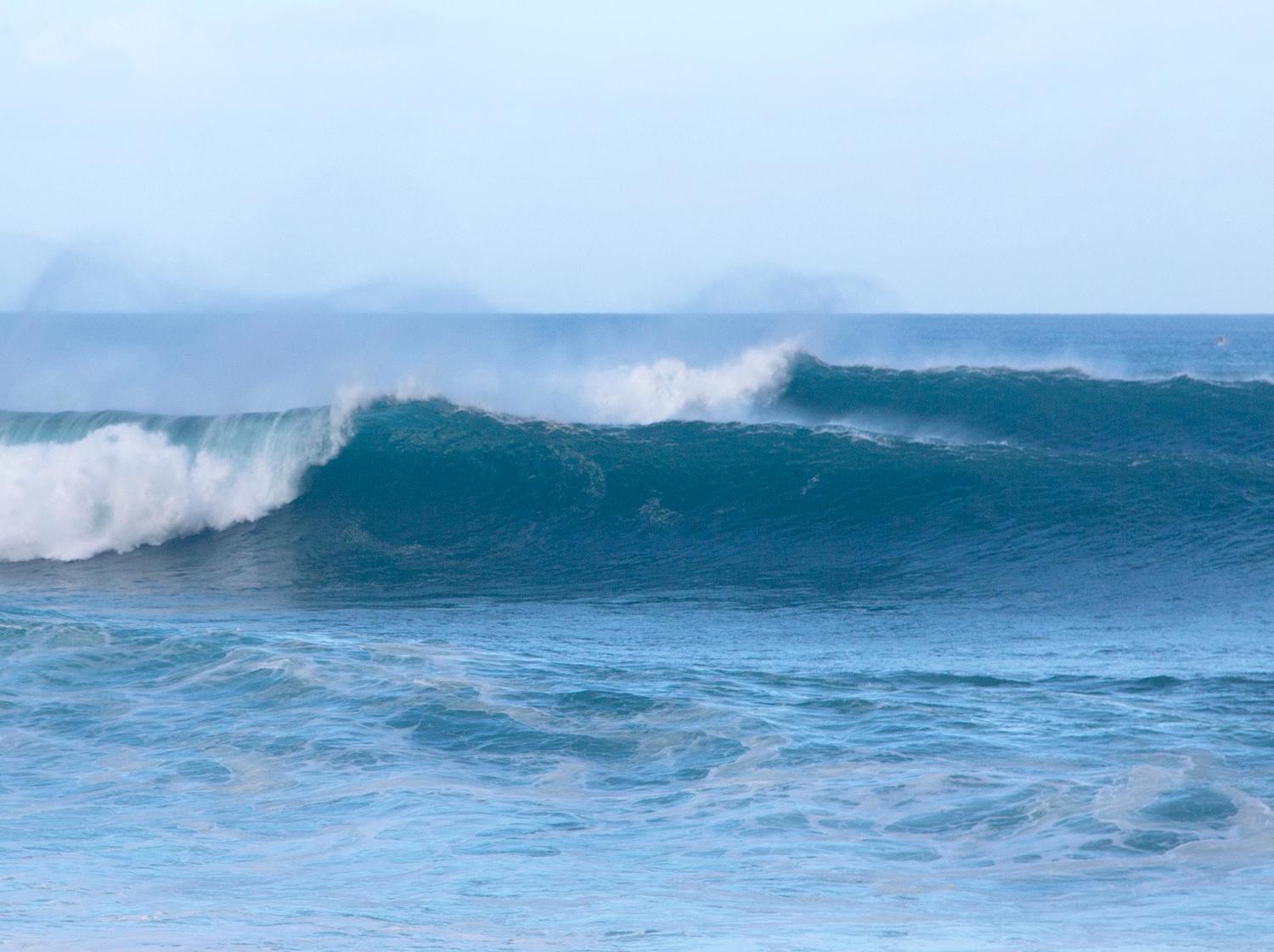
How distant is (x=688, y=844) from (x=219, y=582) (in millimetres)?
9644

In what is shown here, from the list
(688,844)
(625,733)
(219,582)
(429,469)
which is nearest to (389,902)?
(688,844)

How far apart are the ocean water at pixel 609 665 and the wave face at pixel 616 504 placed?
0.25 ft

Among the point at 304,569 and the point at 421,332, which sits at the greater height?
the point at 421,332

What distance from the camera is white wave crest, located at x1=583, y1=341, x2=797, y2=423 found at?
24.9m

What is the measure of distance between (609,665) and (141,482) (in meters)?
10.3

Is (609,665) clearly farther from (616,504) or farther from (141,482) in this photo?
(141,482)

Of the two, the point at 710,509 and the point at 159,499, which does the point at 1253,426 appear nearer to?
the point at 710,509

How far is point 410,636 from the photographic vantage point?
37.4 ft

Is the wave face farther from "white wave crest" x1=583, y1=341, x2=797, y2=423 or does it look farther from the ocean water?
"white wave crest" x1=583, y1=341, x2=797, y2=423

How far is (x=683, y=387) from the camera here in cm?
2572

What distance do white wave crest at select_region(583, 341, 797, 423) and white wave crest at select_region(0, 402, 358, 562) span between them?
6.56 meters

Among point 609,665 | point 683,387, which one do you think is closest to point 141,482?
point 609,665

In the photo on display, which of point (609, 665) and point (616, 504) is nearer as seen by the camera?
point (609, 665)

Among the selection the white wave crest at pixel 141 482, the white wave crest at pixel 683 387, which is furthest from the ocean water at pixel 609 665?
the white wave crest at pixel 683 387
